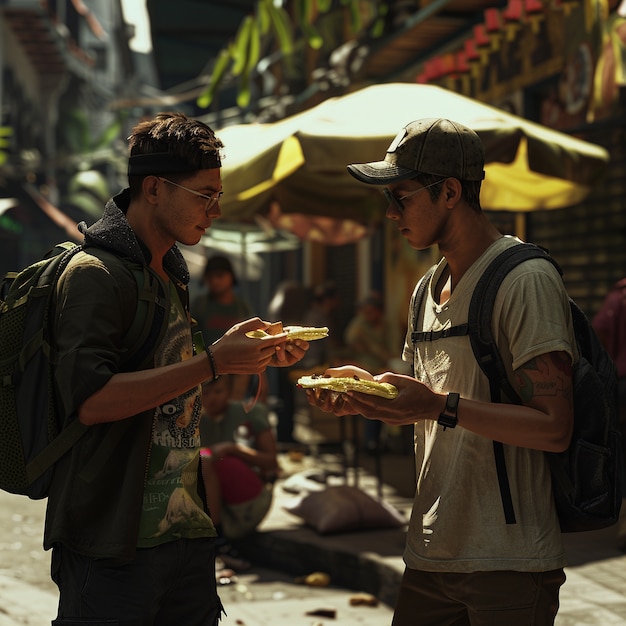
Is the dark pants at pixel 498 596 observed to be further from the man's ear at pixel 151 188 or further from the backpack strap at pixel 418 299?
the man's ear at pixel 151 188

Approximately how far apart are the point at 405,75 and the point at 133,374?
517 inches

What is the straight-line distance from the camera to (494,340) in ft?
9.45

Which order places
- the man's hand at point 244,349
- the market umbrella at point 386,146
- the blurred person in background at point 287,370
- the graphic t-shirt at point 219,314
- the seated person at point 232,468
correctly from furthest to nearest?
the blurred person in background at point 287,370 → the graphic t-shirt at point 219,314 → the seated person at point 232,468 → the market umbrella at point 386,146 → the man's hand at point 244,349

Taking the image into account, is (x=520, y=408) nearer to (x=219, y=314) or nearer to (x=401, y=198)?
(x=401, y=198)

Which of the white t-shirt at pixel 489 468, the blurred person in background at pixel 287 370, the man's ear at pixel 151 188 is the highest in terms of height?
the man's ear at pixel 151 188

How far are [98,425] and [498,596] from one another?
1.11m

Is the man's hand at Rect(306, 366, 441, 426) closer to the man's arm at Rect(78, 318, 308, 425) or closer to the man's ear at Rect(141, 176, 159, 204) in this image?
the man's arm at Rect(78, 318, 308, 425)

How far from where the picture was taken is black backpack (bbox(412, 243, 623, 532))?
2814mm

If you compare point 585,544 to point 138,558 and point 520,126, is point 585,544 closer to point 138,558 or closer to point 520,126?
point 520,126

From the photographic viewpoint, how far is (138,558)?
2.88 metres

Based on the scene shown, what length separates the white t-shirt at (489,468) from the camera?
2.79 metres

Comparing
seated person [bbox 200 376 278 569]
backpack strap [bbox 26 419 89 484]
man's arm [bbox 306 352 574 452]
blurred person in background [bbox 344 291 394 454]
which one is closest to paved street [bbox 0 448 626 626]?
seated person [bbox 200 376 278 569]

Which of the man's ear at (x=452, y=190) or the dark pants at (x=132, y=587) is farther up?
the man's ear at (x=452, y=190)

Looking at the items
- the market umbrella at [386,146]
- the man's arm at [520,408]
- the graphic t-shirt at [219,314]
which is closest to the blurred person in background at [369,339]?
the graphic t-shirt at [219,314]
